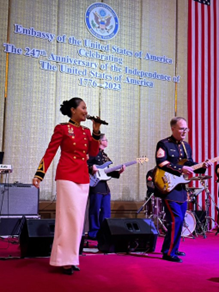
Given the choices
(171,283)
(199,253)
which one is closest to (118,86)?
(199,253)

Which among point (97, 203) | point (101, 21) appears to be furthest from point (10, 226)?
point (101, 21)

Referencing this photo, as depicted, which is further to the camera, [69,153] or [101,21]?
[101,21]

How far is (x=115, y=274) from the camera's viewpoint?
3.60 meters

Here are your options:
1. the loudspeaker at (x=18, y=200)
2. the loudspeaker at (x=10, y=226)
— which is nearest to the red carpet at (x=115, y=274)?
the loudspeaker at (x=10, y=226)

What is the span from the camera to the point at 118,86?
840 cm

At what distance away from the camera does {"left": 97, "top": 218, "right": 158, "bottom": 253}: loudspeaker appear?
15.3ft

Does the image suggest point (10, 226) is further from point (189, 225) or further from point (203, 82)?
point (203, 82)

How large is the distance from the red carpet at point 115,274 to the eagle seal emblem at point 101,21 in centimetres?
503

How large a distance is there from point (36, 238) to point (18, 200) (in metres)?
2.16

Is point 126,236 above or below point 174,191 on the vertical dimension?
below

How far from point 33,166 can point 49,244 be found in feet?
10.5

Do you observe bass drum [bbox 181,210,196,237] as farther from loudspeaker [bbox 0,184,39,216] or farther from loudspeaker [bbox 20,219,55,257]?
loudspeaker [bbox 20,219,55,257]

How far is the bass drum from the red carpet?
193 centimetres

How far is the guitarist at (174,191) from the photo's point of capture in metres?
4.40
